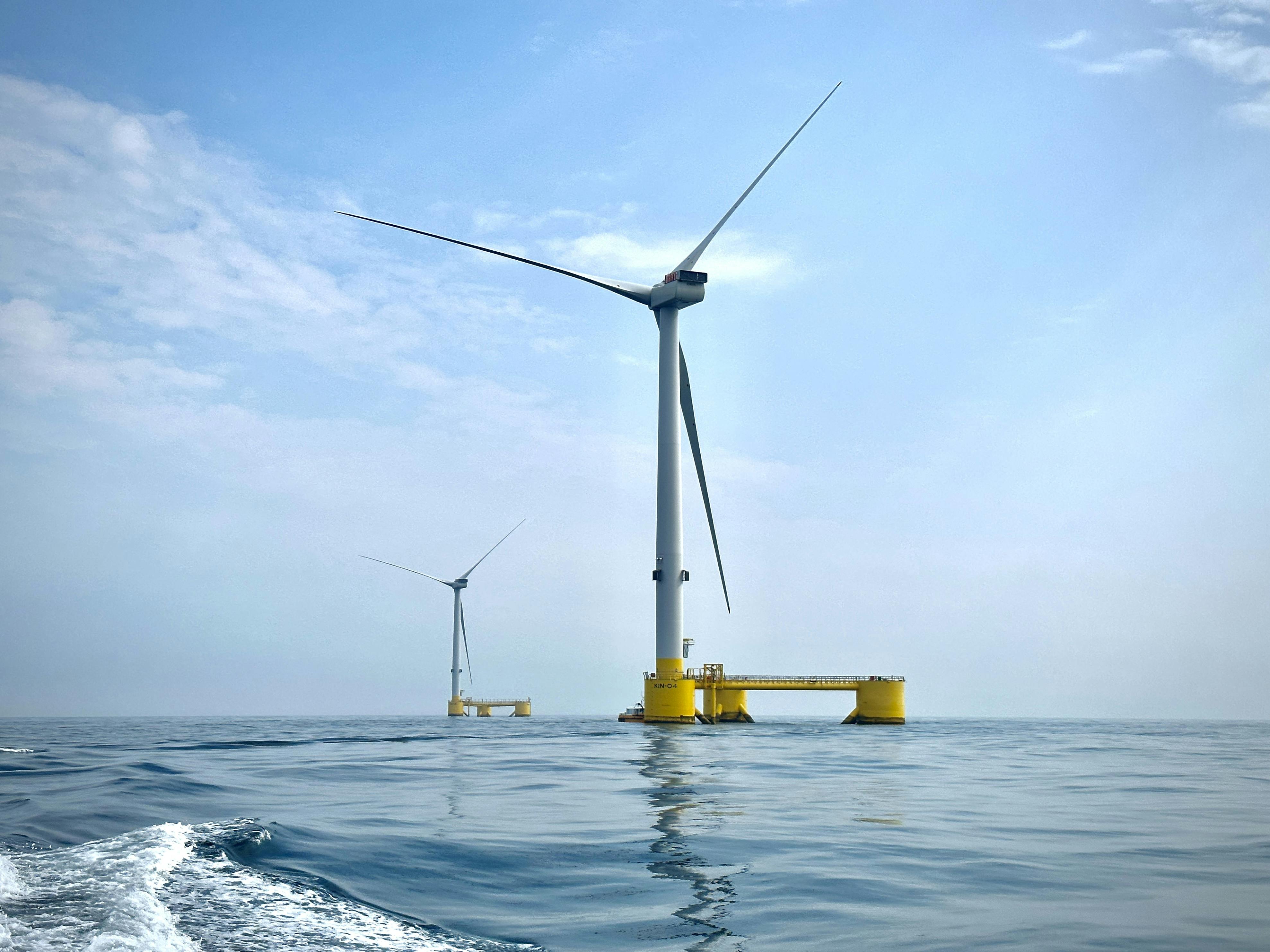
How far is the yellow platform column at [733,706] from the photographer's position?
98062 millimetres

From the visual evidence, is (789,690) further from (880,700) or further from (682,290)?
(682,290)

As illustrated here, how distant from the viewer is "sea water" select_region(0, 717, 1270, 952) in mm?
10453

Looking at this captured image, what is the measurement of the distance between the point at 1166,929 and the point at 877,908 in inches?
125

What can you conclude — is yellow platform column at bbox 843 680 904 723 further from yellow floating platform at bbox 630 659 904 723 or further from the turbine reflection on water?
the turbine reflection on water

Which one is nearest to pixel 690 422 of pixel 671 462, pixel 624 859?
pixel 671 462

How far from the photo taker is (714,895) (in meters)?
12.3

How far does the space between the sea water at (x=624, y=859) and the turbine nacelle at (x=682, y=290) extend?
61.5 m

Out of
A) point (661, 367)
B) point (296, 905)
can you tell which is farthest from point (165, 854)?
point (661, 367)

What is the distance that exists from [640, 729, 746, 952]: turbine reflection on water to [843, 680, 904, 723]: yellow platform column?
69531 mm

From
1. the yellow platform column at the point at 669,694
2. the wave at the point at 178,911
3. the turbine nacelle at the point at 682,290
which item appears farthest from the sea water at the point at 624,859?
the turbine nacelle at the point at 682,290

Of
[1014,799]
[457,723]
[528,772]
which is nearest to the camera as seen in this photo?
[1014,799]

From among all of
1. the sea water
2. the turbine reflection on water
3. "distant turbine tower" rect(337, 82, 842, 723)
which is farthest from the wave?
"distant turbine tower" rect(337, 82, 842, 723)

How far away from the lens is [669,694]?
81125 millimetres

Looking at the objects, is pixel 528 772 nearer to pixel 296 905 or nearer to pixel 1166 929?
pixel 296 905
